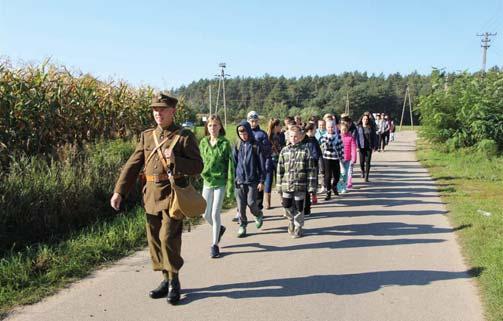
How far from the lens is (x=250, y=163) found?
23.3ft

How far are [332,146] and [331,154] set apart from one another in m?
0.18

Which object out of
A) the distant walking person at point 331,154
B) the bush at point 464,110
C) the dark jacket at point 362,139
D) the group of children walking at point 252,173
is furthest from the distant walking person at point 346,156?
the bush at point 464,110

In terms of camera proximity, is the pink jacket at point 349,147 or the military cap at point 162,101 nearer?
the military cap at point 162,101

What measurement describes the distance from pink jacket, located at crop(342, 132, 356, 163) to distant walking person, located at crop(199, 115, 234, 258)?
5.29 meters

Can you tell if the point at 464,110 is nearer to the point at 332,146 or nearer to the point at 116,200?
the point at 332,146

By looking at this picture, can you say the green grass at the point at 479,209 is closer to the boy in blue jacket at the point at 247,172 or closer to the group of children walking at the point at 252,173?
the group of children walking at the point at 252,173

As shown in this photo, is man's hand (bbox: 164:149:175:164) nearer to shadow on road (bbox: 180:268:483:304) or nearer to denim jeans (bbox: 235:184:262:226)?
shadow on road (bbox: 180:268:483:304)

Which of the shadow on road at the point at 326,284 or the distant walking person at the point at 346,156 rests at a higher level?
the distant walking person at the point at 346,156

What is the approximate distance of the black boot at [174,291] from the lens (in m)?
4.51

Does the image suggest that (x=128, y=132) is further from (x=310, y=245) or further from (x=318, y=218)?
(x=310, y=245)

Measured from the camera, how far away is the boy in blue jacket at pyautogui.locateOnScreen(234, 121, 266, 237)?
7.11 meters

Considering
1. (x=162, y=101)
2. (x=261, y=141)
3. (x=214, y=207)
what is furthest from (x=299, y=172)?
(x=162, y=101)

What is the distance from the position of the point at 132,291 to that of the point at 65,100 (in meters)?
6.38

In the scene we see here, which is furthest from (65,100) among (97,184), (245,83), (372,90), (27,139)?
(245,83)
